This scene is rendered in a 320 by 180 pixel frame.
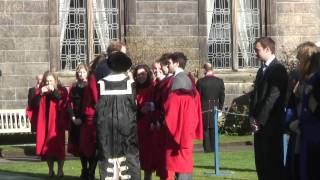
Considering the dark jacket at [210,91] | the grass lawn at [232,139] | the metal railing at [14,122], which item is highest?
the dark jacket at [210,91]

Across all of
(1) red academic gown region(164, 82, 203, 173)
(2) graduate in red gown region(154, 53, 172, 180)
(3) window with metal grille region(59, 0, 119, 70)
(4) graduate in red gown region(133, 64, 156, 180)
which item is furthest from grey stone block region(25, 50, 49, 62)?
(1) red academic gown region(164, 82, 203, 173)

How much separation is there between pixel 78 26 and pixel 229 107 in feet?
16.6

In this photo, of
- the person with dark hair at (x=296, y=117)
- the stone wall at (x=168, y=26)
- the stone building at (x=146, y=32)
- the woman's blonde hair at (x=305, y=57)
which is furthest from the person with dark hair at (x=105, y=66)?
the stone wall at (x=168, y=26)

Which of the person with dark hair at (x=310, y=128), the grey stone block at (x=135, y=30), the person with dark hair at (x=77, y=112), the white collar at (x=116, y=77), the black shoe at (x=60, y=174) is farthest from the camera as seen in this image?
the grey stone block at (x=135, y=30)

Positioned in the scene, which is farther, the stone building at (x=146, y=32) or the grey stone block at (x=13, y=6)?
the stone building at (x=146, y=32)

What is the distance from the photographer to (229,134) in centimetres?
2506

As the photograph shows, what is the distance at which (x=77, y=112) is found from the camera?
14.6 m

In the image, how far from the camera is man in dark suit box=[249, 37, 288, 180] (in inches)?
436

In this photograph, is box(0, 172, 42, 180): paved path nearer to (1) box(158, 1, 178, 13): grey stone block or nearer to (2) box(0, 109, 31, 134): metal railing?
(2) box(0, 109, 31, 134): metal railing

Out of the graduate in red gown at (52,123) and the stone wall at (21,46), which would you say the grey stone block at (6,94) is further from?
the graduate in red gown at (52,123)

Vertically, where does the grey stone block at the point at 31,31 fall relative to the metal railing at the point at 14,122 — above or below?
above

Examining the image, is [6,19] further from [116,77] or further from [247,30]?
[116,77]

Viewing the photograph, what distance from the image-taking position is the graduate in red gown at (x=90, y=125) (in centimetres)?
1262

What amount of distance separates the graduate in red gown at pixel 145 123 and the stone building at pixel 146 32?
11.2 m
